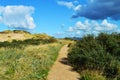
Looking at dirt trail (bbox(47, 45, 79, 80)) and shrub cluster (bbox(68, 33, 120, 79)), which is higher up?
shrub cluster (bbox(68, 33, 120, 79))

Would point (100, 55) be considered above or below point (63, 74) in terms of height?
Result: above

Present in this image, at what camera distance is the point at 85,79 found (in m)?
18.1

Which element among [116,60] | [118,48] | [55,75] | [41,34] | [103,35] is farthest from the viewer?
[41,34]

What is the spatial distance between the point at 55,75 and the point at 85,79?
224 cm

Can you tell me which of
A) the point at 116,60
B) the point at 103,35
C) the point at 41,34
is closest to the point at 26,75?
the point at 116,60

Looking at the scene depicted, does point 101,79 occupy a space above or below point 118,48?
below

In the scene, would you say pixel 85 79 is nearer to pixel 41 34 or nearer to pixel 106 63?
pixel 106 63

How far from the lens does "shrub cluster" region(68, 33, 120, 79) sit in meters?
21.2

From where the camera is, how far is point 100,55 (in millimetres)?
23516

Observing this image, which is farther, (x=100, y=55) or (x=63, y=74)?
(x=100, y=55)

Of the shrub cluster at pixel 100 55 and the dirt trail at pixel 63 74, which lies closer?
the dirt trail at pixel 63 74

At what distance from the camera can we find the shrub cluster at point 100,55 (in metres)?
21.2

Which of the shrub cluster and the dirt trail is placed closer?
the dirt trail

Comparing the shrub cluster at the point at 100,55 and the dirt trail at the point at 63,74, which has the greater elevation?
the shrub cluster at the point at 100,55
